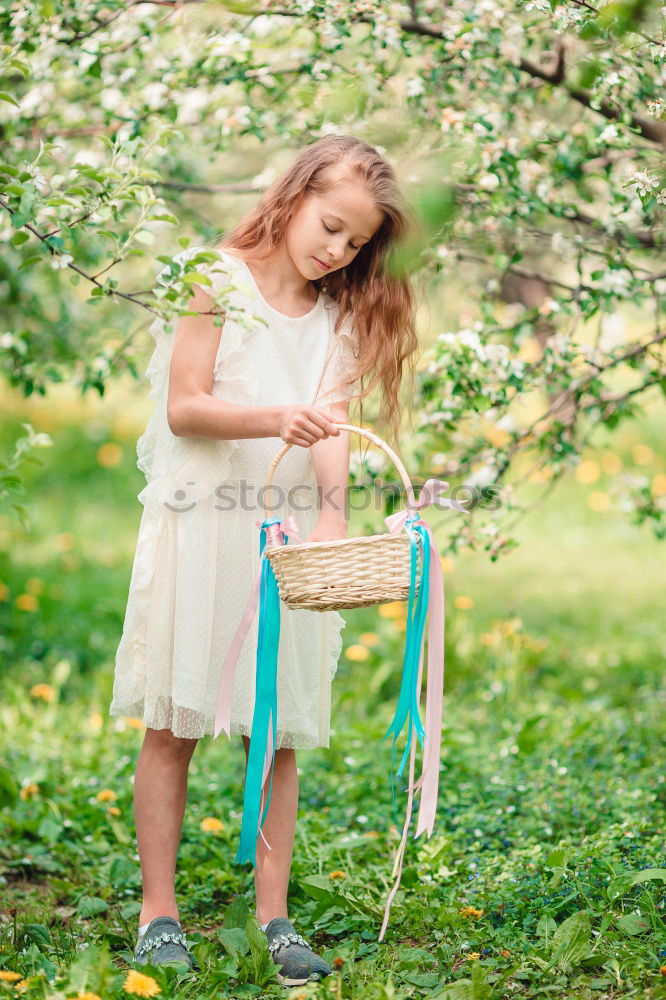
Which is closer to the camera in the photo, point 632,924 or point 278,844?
point 632,924

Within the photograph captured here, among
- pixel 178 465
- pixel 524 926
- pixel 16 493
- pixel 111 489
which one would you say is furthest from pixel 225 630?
pixel 111 489

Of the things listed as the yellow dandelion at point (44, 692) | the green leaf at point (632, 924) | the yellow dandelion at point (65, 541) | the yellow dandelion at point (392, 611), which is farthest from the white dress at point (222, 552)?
the yellow dandelion at point (65, 541)

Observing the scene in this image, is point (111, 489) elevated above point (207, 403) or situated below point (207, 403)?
below

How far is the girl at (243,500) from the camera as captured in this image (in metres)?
2.04

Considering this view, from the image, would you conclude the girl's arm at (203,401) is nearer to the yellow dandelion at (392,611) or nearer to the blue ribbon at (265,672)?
the blue ribbon at (265,672)

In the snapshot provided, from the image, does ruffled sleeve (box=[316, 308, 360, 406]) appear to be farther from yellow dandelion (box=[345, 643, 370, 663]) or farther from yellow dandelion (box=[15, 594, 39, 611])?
yellow dandelion (box=[15, 594, 39, 611])

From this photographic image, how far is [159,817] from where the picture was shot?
2107 mm

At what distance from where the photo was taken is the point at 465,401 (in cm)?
263

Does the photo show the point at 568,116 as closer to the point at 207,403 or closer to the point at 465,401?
the point at 465,401

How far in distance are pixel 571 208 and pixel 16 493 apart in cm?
159

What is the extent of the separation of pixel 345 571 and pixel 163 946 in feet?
2.81

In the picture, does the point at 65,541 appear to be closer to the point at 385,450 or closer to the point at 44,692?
the point at 44,692

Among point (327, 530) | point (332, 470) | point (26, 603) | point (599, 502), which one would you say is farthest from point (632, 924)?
point (599, 502)

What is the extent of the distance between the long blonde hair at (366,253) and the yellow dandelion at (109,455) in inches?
175
